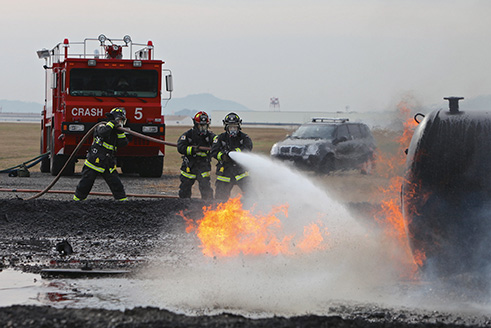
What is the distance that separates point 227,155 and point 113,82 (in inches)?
308

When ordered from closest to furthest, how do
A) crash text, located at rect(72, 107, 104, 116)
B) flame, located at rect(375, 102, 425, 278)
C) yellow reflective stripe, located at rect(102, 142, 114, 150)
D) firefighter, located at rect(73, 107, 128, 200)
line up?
flame, located at rect(375, 102, 425, 278)
firefighter, located at rect(73, 107, 128, 200)
yellow reflective stripe, located at rect(102, 142, 114, 150)
crash text, located at rect(72, 107, 104, 116)

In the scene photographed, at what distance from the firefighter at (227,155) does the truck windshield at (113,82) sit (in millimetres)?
7346

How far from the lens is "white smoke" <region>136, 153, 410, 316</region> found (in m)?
5.88

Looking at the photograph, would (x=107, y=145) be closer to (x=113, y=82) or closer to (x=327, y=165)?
(x=113, y=82)

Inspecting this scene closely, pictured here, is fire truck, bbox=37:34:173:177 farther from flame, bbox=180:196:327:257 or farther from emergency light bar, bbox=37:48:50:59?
flame, bbox=180:196:327:257

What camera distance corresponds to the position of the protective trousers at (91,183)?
11.5 meters

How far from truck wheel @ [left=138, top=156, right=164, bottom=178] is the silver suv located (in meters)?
3.48

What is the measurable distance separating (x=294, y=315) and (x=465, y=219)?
170cm

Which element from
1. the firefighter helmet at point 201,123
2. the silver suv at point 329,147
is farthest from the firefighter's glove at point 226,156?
the silver suv at point 329,147

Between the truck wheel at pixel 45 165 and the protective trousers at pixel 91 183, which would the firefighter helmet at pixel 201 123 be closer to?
the protective trousers at pixel 91 183

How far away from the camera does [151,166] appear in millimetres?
19219

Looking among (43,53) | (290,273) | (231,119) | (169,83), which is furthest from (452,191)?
(43,53)

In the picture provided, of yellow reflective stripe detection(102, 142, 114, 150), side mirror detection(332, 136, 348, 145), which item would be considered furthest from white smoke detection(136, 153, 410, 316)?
side mirror detection(332, 136, 348, 145)

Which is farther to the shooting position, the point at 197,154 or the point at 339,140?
the point at 339,140
